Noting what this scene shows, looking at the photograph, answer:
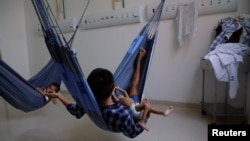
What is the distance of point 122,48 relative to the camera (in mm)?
2975

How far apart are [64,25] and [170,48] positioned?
1728 mm

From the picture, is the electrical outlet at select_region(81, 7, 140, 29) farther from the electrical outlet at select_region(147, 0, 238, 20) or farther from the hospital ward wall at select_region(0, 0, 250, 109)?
the electrical outlet at select_region(147, 0, 238, 20)

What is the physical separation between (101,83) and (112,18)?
5.80 ft

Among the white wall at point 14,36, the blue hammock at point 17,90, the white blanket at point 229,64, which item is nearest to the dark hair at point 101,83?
the blue hammock at point 17,90

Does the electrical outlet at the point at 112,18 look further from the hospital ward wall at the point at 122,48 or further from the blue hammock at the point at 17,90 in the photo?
the blue hammock at the point at 17,90

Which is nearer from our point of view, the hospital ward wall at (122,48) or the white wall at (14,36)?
the hospital ward wall at (122,48)

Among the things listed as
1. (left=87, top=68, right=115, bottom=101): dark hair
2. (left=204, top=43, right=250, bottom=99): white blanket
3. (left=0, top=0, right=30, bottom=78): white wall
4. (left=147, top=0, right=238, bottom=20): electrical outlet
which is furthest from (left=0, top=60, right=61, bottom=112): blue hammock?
(left=0, top=0, right=30, bottom=78): white wall

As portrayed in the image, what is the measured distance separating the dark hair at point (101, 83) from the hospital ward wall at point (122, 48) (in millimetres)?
1429

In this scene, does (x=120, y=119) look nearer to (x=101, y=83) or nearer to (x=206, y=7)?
(x=101, y=83)

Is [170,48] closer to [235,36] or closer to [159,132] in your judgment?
[235,36]

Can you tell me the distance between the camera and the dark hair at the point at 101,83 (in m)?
1.32

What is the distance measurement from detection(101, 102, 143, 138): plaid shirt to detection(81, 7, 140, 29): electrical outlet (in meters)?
1.66

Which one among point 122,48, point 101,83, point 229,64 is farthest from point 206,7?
point 101,83

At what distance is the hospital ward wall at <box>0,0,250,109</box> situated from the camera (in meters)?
2.46
